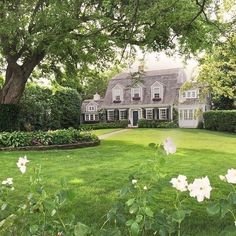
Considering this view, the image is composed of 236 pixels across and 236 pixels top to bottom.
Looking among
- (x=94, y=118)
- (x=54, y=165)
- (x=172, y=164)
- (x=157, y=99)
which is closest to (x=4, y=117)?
(x=54, y=165)

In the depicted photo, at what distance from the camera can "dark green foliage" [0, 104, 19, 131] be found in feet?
76.4

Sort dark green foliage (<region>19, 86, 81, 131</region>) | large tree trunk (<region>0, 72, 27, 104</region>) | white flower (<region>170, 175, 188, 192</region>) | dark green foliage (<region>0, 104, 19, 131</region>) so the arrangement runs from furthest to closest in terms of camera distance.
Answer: dark green foliage (<region>19, 86, 81, 131</region>), dark green foliage (<region>0, 104, 19, 131</region>), large tree trunk (<region>0, 72, 27, 104</region>), white flower (<region>170, 175, 188, 192</region>)

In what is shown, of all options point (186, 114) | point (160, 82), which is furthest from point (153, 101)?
point (186, 114)

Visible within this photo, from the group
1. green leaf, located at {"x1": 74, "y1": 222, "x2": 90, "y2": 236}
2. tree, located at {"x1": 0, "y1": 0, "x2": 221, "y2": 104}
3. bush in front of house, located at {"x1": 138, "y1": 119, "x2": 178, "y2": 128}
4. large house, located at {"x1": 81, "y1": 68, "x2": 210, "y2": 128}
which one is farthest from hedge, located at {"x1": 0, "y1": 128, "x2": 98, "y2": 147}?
large house, located at {"x1": 81, "y1": 68, "x2": 210, "y2": 128}

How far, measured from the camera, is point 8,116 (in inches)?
927

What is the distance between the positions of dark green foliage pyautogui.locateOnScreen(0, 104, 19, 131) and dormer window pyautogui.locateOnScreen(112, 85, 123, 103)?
31799 mm

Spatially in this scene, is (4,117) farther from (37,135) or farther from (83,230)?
(83,230)

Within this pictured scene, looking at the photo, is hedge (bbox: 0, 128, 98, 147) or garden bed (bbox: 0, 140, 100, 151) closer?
garden bed (bbox: 0, 140, 100, 151)

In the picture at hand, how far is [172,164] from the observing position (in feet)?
48.8

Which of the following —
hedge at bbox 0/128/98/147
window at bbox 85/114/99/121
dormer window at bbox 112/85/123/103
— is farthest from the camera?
window at bbox 85/114/99/121

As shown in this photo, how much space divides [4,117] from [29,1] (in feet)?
35.1

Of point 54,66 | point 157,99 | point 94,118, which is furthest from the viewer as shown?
point 94,118

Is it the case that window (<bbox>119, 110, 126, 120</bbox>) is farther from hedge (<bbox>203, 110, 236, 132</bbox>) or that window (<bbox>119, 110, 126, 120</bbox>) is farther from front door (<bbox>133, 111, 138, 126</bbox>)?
hedge (<bbox>203, 110, 236, 132</bbox>)

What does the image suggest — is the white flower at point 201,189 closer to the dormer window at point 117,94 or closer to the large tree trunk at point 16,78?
the large tree trunk at point 16,78
